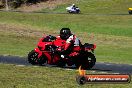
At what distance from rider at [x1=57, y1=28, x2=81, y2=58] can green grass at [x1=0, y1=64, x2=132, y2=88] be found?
2612 millimetres

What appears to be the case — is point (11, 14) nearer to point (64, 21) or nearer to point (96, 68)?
point (64, 21)

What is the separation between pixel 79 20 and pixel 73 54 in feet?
124

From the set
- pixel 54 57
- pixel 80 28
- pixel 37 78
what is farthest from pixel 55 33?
pixel 37 78

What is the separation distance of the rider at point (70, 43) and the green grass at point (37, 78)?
261 cm

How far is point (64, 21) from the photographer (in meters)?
56.8

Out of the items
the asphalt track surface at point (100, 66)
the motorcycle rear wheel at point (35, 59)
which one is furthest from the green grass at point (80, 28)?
the motorcycle rear wheel at point (35, 59)

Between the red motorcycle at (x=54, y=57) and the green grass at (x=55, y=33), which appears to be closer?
the green grass at (x=55, y=33)

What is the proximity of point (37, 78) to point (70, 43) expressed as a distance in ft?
17.8

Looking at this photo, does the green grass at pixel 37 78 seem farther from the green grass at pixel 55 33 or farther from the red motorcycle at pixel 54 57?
the red motorcycle at pixel 54 57

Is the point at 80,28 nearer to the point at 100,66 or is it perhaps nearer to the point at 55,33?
the point at 55,33

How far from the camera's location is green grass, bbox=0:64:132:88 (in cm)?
1343

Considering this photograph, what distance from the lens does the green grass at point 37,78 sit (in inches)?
529

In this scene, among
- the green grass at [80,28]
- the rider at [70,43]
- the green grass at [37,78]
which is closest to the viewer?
the green grass at [37,78]

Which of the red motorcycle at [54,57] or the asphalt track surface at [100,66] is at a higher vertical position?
the red motorcycle at [54,57]
